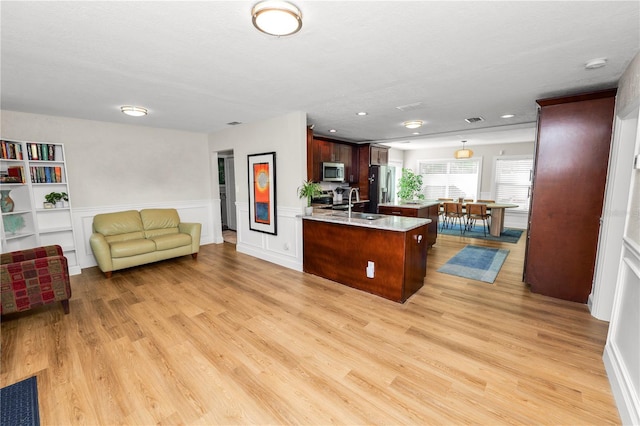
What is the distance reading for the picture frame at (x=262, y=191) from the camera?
4508mm

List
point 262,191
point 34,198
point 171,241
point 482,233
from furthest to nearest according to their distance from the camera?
point 482,233, point 262,191, point 171,241, point 34,198

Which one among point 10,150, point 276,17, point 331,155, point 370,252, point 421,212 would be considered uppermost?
point 276,17

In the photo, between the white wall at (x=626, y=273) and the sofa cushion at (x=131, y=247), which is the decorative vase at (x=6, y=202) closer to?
the sofa cushion at (x=131, y=247)

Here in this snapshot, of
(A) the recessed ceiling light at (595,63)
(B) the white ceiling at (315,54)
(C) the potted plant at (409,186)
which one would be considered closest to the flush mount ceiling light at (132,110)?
(B) the white ceiling at (315,54)

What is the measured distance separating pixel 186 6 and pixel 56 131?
4125 mm

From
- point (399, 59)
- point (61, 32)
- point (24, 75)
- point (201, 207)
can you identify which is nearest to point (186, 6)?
point (61, 32)

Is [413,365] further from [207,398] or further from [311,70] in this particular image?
[311,70]

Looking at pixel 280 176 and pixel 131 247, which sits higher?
pixel 280 176

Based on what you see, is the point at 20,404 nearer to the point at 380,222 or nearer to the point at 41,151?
the point at 380,222

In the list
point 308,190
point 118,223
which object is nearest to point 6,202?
point 118,223

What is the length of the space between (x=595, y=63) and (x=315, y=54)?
233 cm

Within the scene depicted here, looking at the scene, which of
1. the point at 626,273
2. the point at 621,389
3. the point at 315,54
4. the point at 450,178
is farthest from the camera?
the point at 450,178

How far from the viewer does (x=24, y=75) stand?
2520mm

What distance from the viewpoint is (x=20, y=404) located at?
69.2 inches
